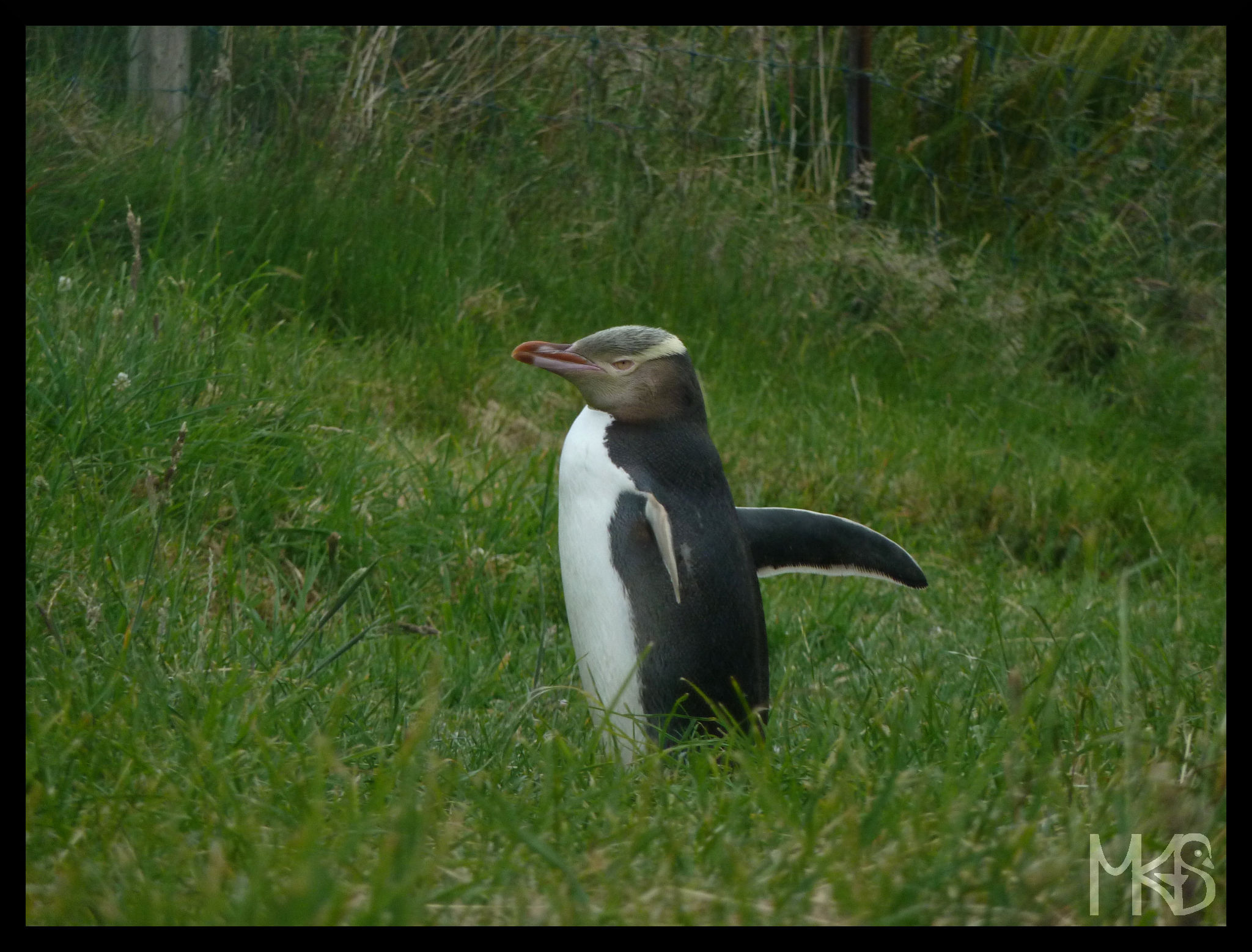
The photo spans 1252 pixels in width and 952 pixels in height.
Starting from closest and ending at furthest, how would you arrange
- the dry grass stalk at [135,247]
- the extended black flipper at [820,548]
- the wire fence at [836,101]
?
the extended black flipper at [820,548] < the dry grass stalk at [135,247] < the wire fence at [836,101]

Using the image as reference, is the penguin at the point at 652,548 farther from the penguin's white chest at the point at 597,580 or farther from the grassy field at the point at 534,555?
the grassy field at the point at 534,555

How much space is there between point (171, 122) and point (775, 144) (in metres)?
3.39

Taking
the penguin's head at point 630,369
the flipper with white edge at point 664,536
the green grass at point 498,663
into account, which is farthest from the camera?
the penguin's head at point 630,369

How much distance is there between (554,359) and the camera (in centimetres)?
265

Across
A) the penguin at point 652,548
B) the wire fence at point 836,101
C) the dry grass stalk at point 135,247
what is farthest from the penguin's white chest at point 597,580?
the wire fence at point 836,101

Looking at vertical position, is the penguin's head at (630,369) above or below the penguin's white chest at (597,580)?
above

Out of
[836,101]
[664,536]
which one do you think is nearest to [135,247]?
[664,536]

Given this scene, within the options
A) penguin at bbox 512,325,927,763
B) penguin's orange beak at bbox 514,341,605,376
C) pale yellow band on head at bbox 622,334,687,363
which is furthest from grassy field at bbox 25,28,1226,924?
pale yellow band on head at bbox 622,334,687,363

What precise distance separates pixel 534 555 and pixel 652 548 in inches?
46.6

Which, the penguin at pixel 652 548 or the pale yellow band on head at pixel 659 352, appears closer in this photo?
the penguin at pixel 652 548

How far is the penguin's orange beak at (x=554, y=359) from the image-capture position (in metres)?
2.63

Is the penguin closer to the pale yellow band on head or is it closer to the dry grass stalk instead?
the pale yellow band on head

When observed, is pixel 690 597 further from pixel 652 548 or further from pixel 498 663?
pixel 498 663
